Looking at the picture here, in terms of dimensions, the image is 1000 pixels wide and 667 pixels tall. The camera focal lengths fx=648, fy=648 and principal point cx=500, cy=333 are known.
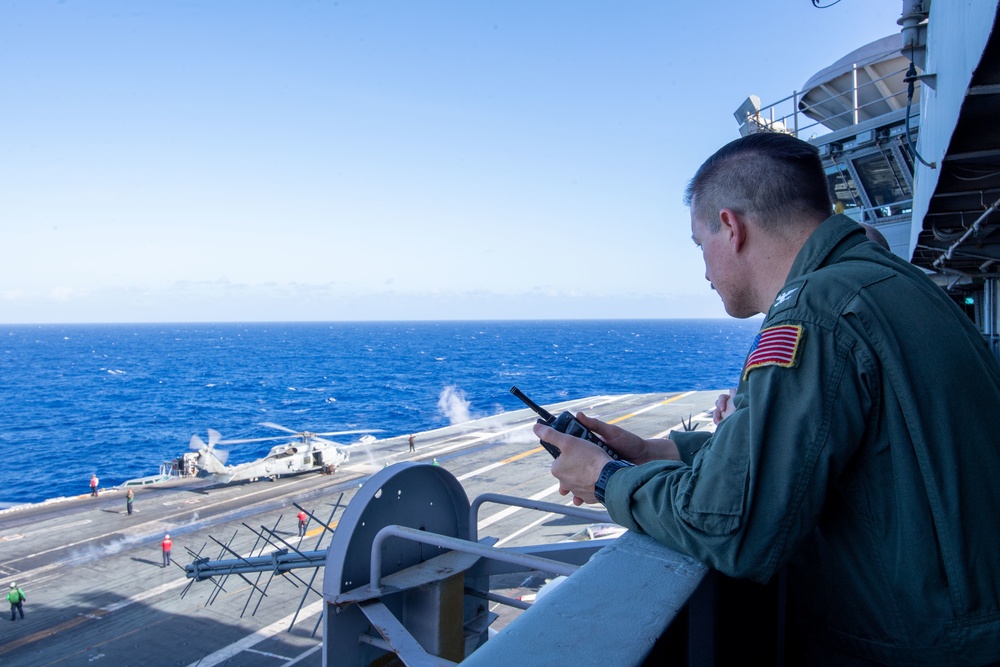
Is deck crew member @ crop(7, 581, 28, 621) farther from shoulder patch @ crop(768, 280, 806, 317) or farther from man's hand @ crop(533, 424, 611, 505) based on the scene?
shoulder patch @ crop(768, 280, 806, 317)

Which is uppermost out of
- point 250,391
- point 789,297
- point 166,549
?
point 789,297

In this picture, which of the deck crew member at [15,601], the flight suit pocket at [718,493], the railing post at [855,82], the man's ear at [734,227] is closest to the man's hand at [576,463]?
the flight suit pocket at [718,493]

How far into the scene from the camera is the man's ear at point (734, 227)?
1731 millimetres

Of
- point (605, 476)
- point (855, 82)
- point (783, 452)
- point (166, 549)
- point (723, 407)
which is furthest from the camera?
point (166, 549)

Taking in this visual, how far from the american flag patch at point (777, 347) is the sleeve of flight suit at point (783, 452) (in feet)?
0.04

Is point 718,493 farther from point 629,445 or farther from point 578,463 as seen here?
point 629,445

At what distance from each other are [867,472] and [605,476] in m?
0.61

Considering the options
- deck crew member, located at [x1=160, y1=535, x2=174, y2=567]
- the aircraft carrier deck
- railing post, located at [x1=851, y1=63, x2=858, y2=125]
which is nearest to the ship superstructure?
railing post, located at [x1=851, y1=63, x2=858, y2=125]

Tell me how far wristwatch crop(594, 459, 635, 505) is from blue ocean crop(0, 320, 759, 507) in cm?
4521

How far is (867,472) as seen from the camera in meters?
1.35

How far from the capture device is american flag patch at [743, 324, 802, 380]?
1337mm

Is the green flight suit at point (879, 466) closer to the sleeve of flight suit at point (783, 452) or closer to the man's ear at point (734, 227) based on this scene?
the sleeve of flight suit at point (783, 452)

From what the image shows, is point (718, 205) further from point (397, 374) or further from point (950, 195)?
point (397, 374)

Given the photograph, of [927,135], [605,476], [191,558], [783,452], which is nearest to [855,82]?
[927,135]
